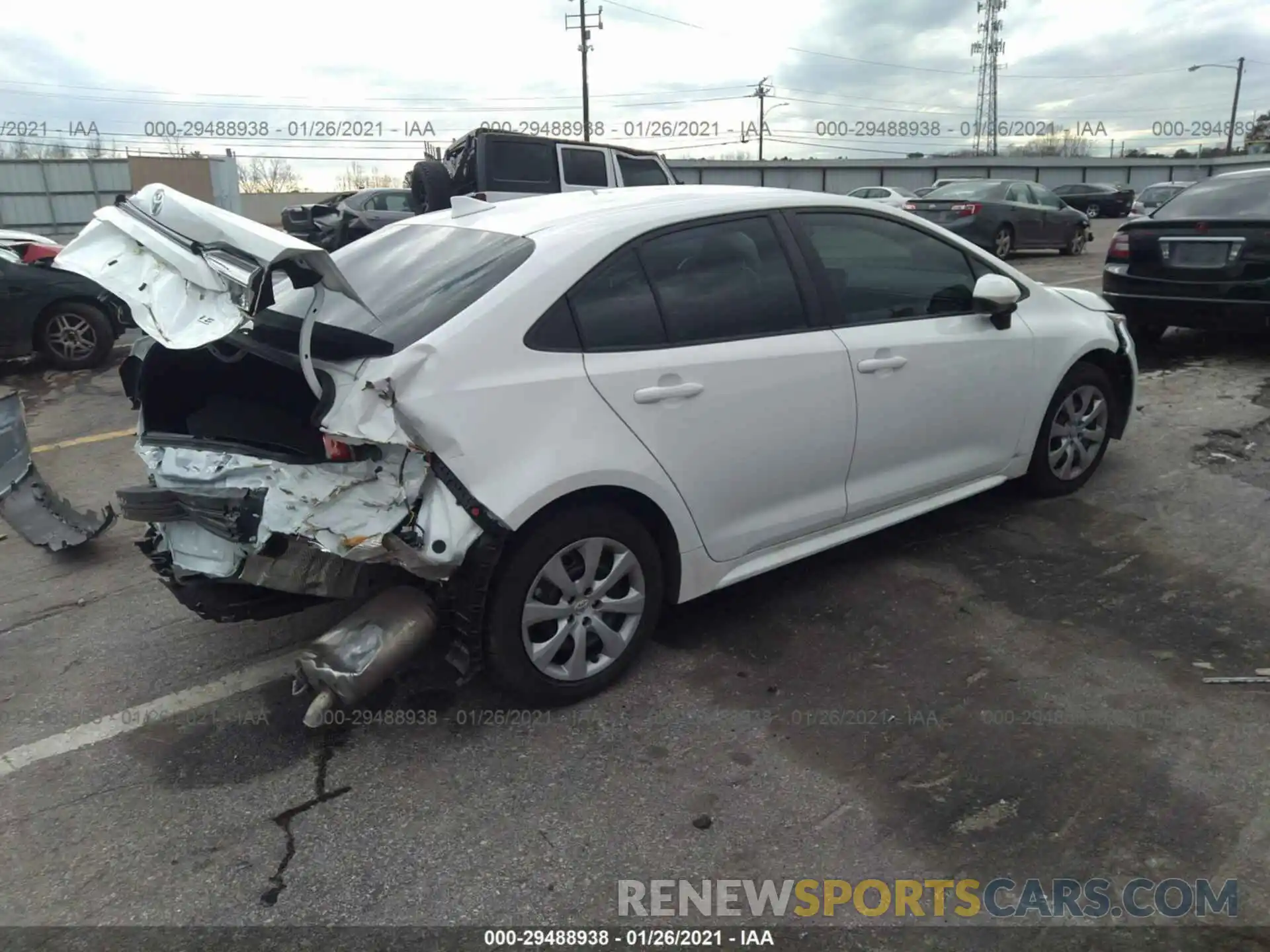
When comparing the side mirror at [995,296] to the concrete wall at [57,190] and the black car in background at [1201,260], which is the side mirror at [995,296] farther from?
the concrete wall at [57,190]

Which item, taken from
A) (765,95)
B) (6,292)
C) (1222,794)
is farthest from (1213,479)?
(765,95)

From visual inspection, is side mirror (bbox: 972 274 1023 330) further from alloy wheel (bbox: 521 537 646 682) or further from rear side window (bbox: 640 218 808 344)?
alloy wheel (bbox: 521 537 646 682)

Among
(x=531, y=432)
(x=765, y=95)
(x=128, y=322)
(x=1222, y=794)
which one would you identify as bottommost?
(x=1222, y=794)

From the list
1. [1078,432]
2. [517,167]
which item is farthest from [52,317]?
[1078,432]

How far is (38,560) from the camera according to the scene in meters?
4.60

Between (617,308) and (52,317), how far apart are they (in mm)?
7988

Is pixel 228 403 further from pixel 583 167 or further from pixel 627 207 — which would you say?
pixel 583 167

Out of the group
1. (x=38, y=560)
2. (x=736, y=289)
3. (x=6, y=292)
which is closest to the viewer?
(x=736, y=289)

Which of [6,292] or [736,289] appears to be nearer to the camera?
[736,289]

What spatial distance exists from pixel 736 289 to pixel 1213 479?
3467mm

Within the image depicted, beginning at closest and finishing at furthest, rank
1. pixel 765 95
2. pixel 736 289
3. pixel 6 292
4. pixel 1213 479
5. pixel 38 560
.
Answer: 1. pixel 736 289
2. pixel 38 560
3. pixel 1213 479
4. pixel 6 292
5. pixel 765 95

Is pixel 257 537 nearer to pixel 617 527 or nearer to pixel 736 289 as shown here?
pixel 617 527

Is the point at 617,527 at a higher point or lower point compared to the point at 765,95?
lower

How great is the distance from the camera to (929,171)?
153ft
